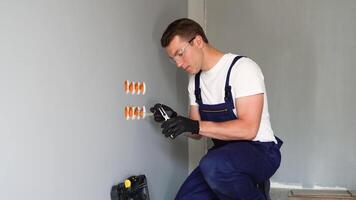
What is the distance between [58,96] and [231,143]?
78 cm

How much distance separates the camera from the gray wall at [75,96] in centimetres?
98

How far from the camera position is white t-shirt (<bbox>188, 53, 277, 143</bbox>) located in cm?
155

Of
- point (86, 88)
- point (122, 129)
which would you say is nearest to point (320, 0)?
point (122, 129)

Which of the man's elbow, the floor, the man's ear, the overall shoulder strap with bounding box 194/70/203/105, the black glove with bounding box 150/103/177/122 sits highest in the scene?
the man's ear

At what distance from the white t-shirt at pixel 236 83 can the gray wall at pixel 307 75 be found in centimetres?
84

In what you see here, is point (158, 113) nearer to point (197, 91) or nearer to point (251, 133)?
point (197, 91)

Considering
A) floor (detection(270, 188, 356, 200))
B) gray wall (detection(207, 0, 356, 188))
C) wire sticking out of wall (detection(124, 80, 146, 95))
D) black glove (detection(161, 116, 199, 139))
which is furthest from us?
gray wall (detection(207, 0, 356, 188))

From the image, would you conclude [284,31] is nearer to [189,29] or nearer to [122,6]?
[189,29]

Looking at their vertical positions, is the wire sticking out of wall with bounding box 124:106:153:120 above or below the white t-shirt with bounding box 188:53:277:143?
below

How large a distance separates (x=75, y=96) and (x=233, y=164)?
0.66 meters

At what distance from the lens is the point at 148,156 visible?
177 centimetres

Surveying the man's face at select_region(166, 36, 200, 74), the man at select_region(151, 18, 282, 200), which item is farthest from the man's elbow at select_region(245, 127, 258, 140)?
the man's face at select_region(166, 36, 200, 74)

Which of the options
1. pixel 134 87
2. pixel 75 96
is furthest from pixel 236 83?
pixel 75 96

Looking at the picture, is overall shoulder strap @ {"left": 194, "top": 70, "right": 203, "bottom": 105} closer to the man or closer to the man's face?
the man
